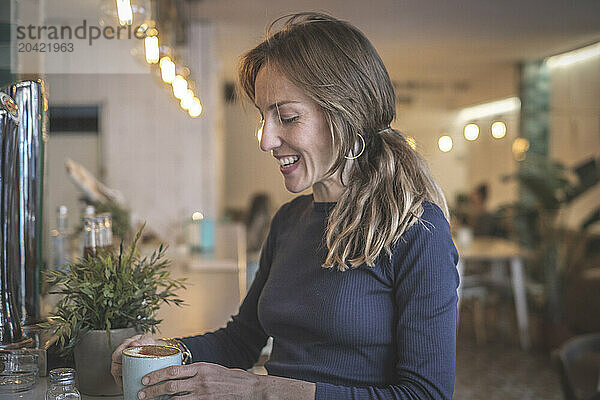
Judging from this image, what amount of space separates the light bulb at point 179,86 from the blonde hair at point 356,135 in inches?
89.4

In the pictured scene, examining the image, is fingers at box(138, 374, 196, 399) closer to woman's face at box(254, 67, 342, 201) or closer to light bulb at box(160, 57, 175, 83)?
woman's face at box(254, 67, 342, 201)

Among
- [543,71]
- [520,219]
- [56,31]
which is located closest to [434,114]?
[543,71]

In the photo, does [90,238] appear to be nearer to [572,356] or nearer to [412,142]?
[412,142]

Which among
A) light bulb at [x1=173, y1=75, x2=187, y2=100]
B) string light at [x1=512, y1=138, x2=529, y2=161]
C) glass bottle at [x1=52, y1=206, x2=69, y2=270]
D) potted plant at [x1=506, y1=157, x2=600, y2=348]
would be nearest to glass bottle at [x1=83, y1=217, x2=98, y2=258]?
glass bottle at [x1=52, y1=206, x2=69, y2=270]

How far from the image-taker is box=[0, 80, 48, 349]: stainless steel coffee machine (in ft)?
3.26

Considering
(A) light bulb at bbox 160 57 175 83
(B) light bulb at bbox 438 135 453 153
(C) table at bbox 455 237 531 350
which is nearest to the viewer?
(A) light bulb at bbox 160 57 175 83

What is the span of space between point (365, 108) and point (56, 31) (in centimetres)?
62

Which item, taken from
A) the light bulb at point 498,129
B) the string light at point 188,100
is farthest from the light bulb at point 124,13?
the light bulb at point 498,129

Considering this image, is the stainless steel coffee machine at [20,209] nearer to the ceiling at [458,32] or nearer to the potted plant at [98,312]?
the potted plant at [98,312]

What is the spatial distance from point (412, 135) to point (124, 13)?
65cm

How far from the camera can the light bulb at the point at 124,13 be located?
1314 millimetres

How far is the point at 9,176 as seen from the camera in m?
1.04

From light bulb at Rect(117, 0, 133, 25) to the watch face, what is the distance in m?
0.36

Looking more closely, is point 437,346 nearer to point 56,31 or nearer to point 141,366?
point 141,366
